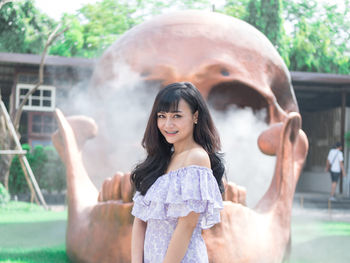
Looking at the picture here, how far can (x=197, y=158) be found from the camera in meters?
1.46

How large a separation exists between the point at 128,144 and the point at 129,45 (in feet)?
2.74

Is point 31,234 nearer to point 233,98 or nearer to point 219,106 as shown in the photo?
point 219,106

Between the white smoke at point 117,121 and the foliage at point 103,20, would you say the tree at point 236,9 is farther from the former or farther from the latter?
the white smoke at point 117,121

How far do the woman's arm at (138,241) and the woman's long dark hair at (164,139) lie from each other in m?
0.12

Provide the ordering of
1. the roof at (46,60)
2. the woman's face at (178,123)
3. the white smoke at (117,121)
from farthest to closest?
the roof at (46,60)
the white smoke at (117,121)
the woman's face at (178,123)

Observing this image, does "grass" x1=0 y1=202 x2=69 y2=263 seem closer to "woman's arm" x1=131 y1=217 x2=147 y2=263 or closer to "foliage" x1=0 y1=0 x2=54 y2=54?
"woman's arm" x1=131 y1=217 x2=147 y2=263

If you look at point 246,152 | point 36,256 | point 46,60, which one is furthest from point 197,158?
point 46,60

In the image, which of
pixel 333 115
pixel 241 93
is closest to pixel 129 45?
pixel 241 93

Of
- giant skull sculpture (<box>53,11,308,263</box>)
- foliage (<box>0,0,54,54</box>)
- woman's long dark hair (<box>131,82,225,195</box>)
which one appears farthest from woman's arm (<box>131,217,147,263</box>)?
foliage (<box>0,0,54,54</box>)

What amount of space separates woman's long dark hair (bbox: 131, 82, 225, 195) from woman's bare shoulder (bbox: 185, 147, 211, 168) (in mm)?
75

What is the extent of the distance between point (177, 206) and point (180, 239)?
0.32ft

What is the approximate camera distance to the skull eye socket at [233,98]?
4176 millimetres

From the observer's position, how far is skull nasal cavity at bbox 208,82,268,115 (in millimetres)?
4172

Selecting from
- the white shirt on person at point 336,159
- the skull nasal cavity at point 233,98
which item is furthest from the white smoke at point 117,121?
the white shirt on person at point 336,159
